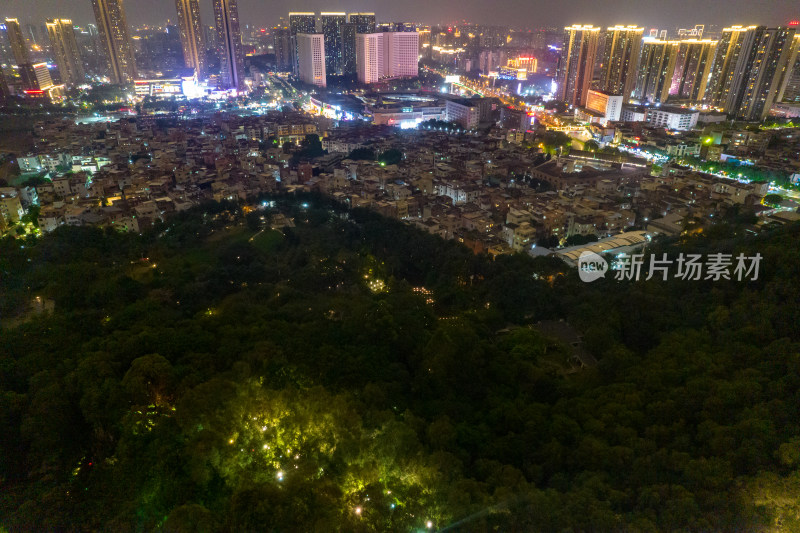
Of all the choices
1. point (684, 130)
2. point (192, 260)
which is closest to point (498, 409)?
point (192, 260)

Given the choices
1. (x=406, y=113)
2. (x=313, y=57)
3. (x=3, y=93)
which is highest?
(x=313, y=57)

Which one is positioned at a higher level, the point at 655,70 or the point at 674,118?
the point at 655,70

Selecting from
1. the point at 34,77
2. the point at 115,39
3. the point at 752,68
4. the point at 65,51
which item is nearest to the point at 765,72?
the point at 752,68

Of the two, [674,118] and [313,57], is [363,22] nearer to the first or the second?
[313,57]

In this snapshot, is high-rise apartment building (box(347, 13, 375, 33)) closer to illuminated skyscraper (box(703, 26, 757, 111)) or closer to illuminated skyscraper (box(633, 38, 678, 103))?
illuminated skyscraper (box(633, 38, 678, 103))

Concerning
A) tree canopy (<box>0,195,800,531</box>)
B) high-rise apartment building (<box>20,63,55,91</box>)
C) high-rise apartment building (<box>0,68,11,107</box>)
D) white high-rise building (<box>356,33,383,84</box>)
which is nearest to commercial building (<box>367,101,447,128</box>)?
white high-rise building (<box>356,33,383,84</box>)

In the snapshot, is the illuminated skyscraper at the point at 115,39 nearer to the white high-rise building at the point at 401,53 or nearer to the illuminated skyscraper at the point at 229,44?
A: the illuminated skyscraper at the point at 229,44
